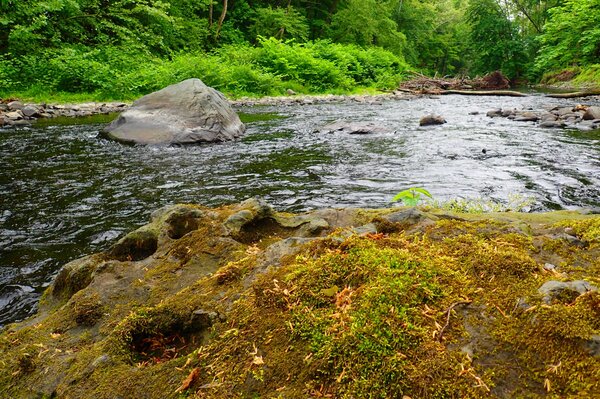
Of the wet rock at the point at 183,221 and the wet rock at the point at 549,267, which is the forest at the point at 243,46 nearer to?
the wet rock at the point at 183,221

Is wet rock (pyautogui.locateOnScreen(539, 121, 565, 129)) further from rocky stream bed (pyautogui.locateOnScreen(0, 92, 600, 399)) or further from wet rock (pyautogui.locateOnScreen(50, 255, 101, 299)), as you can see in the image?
wet rock (pyautogui.locateOnScreen(50, 255, 101, 299))

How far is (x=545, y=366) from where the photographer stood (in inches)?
53.6

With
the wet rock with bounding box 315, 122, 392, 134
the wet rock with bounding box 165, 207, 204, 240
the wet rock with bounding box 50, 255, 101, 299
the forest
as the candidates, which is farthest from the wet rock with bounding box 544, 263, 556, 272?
the forest

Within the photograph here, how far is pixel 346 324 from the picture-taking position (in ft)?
5.07

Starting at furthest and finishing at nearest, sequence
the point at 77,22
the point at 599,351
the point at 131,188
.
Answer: the point at 77,22 < the point at 131,188 < the point at 599,351

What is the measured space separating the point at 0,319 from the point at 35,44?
20.3m

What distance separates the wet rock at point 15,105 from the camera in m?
13.9

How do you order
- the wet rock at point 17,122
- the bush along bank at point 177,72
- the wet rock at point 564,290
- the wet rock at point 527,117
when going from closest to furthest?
the wet rock at point 564,290
the wet rock at point 17,122
the wet rock at point 527,117
the bush along bank at point 177,72

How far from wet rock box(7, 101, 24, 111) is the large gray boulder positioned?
19.2ft

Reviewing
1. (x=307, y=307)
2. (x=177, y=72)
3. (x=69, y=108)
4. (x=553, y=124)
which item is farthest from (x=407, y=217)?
(x=177, y=72)

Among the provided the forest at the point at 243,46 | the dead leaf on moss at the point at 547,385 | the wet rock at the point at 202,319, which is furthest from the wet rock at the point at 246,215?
the forest at the point at 243,46

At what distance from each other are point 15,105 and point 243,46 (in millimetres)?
16090

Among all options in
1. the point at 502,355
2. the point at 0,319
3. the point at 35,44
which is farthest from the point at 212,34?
the point at 502,355

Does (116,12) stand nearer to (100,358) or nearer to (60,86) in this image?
(60,86)
